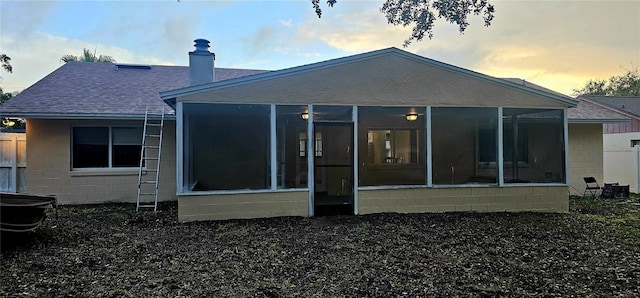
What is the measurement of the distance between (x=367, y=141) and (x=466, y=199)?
2.42 metres

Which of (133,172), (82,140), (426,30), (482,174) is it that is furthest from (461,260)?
(82,140)

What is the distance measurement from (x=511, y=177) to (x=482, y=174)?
2.02ft

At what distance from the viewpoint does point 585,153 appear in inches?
440

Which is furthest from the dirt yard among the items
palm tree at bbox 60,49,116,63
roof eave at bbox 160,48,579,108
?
palm tree at bbox 60,49,116,63

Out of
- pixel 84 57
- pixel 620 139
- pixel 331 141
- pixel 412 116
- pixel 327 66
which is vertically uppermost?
pixel 84 57

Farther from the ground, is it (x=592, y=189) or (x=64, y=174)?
(x=64, y=174)

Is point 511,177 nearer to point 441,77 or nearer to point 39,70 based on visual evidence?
point 441,77

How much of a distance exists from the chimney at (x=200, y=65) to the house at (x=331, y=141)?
0.03 meters

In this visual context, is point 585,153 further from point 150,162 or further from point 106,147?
point 106,147

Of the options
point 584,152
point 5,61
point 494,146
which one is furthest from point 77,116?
point 584,152

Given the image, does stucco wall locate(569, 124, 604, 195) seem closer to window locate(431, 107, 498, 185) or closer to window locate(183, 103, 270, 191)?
window locate(431, 107, 498, 185)

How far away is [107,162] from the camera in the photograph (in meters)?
9.43

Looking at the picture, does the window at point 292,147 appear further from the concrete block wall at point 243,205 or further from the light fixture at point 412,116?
the light fixture at point 412,116

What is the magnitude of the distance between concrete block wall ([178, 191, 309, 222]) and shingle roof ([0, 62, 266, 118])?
3.34 metres
